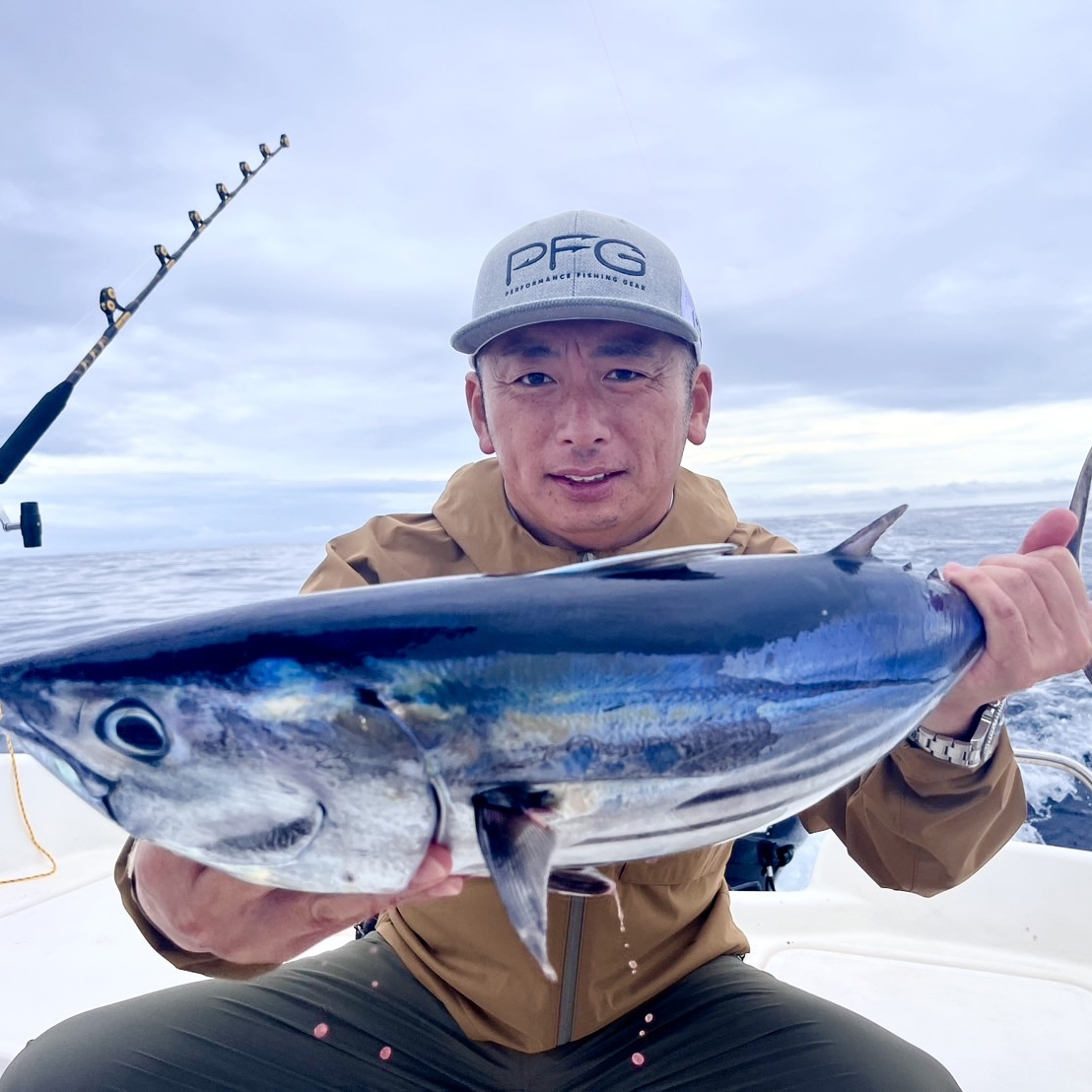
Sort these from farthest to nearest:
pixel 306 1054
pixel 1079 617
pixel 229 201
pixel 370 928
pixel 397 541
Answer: pixel 229 201, pixel 370 928, pixel 397 541, pixel 306 1054, pixel 1079 617

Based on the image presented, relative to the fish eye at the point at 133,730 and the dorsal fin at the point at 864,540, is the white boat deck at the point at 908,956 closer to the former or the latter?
the dorsal fin at the point at 864,540

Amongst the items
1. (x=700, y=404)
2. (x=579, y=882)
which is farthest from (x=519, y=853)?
(x=700, y=404)

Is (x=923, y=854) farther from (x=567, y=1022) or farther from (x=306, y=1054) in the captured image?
(x=306, y=1054)

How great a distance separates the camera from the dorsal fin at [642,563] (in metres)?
1.48

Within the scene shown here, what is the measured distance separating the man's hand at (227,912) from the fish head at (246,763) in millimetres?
254

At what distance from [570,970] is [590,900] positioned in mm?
196

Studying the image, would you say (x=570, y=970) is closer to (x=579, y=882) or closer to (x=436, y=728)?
(x=579, y=882)

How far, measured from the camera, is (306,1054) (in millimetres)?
2139

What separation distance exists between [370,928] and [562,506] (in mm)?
1685

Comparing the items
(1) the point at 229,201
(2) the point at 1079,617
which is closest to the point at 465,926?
(2) the point at 1079,617

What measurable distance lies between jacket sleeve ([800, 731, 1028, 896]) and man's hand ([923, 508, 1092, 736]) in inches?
9.0

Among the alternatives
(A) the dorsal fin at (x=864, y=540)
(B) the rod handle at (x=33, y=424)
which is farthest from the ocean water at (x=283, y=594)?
(B) the rod handle at (x=33, y=424)

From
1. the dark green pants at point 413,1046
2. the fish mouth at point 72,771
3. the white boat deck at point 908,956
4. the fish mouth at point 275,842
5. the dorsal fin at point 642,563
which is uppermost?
the dorsal fin at point 642,563

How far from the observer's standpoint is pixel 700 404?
275cm
